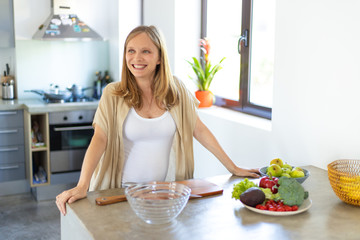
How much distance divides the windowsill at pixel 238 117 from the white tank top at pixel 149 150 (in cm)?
83

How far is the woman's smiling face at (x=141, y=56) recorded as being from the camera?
2428 millimetres

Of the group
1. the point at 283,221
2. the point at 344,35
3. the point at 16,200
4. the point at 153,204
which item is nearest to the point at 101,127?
the point at 153,204

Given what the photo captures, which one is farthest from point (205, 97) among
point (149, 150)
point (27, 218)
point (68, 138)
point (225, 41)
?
point (27, 218)

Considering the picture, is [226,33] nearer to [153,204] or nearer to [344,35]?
[344,35]

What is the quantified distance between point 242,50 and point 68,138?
6.22 feet

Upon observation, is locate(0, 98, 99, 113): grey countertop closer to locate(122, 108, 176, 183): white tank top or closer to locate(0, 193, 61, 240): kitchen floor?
locate(0, 193, 61, 240): kitchen floor

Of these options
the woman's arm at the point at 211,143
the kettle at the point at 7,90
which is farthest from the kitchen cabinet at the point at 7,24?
the woman's arm at the point at 211,143

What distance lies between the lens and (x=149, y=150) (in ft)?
8.27

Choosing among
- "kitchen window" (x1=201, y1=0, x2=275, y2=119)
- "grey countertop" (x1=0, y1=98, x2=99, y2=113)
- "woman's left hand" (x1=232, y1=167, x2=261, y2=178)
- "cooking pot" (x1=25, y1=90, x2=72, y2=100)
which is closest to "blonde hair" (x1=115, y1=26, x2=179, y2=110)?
"woman's left hand" (x1=232, y1=167, x2=261, y2=178)

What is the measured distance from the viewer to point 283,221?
1.83 metres

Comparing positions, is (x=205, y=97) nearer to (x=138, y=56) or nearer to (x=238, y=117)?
(x=238, y=117)

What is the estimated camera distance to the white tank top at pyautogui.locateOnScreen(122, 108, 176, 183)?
2486 mm

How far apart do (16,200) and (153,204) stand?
324 cm

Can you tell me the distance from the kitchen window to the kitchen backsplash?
148 cm
